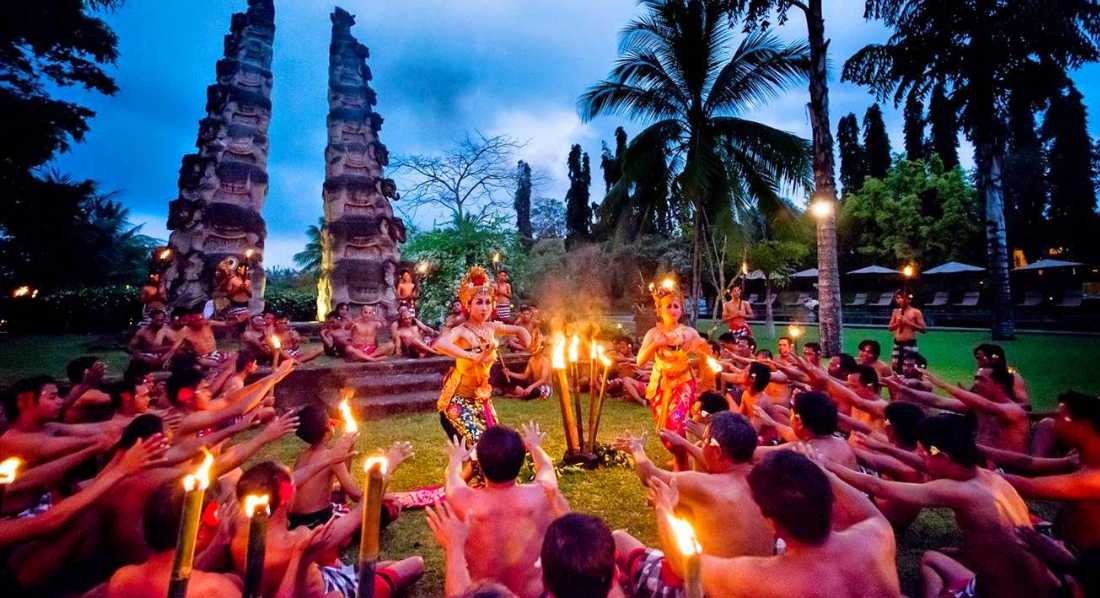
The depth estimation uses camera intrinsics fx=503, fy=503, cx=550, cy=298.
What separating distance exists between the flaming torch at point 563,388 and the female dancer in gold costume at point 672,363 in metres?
0.97

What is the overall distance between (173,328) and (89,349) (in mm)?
5667

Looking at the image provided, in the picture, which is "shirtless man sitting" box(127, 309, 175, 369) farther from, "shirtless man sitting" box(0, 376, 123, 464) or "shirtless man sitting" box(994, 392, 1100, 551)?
"shirtless man sitting" box(994, 392, 1100, 551)

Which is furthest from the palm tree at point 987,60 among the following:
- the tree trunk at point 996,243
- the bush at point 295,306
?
the bush at point 295,306

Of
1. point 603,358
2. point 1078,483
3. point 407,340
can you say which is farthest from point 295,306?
point 1078,483

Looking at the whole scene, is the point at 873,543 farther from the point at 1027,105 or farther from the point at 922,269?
the point at 922,269

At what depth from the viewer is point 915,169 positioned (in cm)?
3039

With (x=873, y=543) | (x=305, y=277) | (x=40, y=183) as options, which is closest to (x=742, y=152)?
(x=873, y=543)

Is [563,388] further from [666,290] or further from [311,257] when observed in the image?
[311,257]

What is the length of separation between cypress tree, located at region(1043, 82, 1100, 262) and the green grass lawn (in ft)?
60.2

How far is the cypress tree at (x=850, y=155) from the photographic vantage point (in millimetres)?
41188

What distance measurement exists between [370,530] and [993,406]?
5183 millimetres

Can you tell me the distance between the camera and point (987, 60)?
14.8 metres

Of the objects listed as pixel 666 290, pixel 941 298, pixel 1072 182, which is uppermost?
pixel 1072 182

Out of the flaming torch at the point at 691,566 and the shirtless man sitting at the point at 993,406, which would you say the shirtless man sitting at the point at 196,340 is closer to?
the flaming torch at the point at 691,566
